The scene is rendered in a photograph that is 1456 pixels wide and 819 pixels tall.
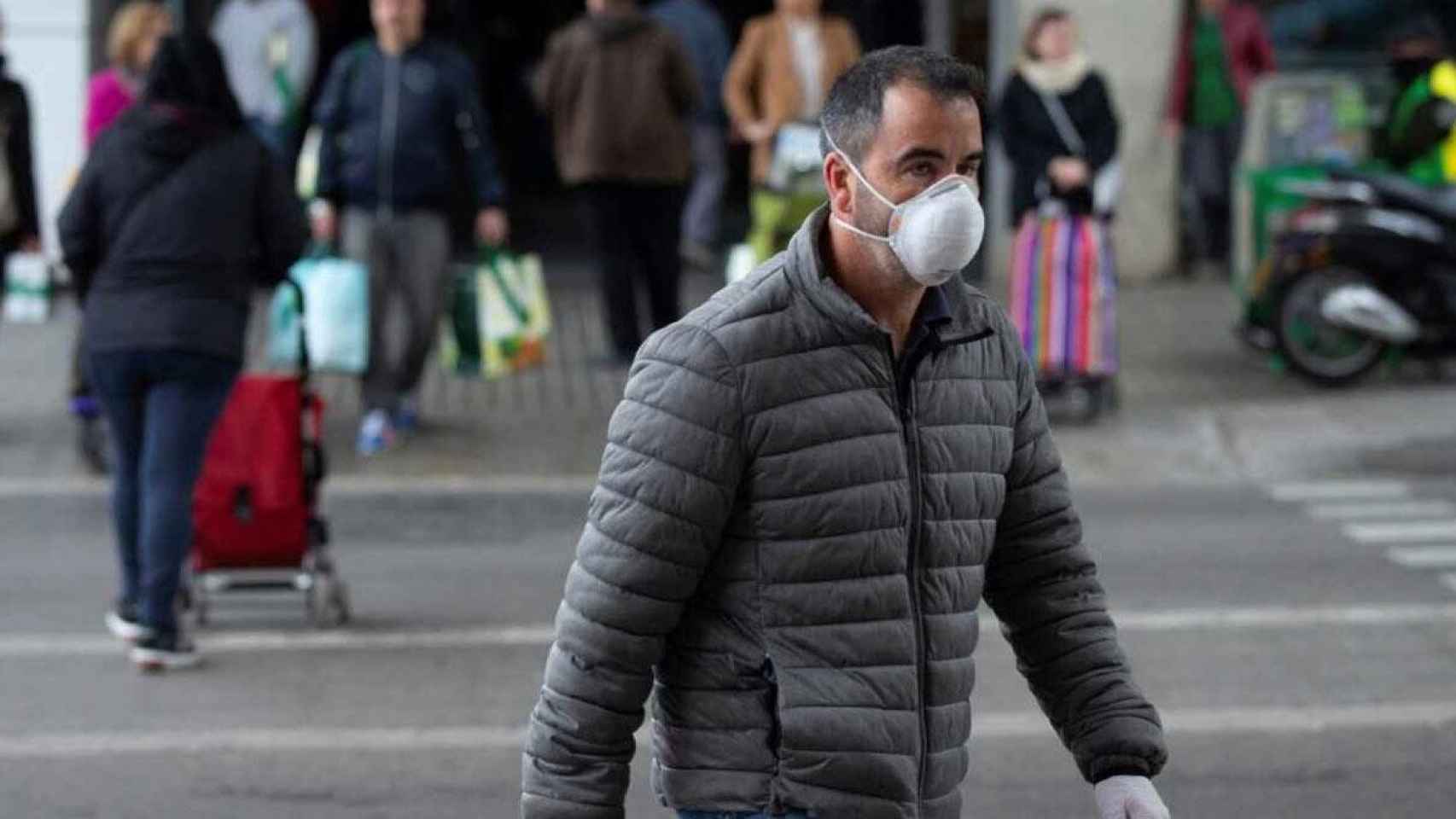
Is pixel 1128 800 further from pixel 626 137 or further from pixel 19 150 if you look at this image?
pixel 626 137

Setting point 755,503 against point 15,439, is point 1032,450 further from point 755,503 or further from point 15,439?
point 15,439

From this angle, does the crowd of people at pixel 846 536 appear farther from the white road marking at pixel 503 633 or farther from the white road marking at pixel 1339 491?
the white road marking at pixel 1339 491

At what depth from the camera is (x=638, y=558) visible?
364cm

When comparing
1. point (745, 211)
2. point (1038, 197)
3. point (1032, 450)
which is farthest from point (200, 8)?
point (1032, 450)

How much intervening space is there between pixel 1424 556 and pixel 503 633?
3.41 metres

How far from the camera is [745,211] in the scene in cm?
1917

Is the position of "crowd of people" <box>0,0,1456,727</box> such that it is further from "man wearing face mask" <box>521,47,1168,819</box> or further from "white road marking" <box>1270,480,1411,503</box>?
"man wearing face mask" <box>521,47,1168,819</box>

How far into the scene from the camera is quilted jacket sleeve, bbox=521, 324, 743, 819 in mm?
3635

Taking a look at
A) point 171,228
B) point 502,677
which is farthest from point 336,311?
point 502,677

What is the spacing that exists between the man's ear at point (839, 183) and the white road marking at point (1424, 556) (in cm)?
675

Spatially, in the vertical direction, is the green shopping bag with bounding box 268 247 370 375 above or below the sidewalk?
above

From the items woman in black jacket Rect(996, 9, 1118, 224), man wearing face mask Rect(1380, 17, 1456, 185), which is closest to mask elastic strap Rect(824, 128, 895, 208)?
woman in black jacket Rect(996, 9, 1118, 224)

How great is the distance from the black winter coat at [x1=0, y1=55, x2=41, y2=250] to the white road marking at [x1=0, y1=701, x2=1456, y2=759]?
4.55m

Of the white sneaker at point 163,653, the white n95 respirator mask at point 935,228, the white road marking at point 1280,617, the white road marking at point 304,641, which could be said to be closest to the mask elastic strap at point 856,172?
the white n95 respirator mask at point 935,228
